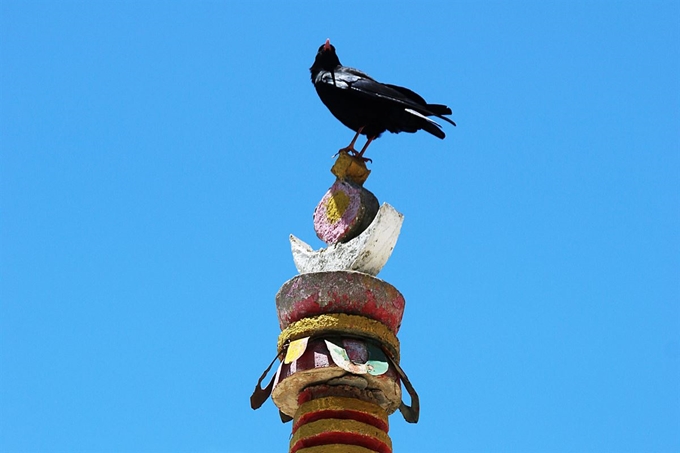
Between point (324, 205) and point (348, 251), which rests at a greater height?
point (324, 205)

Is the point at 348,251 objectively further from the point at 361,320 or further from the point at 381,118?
the point at 381,118

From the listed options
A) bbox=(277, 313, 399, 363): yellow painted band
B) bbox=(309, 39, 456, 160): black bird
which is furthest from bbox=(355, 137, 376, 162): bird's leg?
bbox=(277, 313, 399, 363): yellow painted band

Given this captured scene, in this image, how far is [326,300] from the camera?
6652mm

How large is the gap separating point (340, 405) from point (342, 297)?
2.11 feet

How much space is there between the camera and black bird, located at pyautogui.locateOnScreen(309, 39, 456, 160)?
7.75 meters

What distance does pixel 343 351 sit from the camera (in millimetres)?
6473

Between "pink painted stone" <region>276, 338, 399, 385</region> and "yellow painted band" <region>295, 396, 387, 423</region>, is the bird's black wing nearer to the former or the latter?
"pink painted stone" <region>276, 338, 399, 385</region>

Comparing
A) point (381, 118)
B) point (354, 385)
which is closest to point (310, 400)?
point (354, 385)

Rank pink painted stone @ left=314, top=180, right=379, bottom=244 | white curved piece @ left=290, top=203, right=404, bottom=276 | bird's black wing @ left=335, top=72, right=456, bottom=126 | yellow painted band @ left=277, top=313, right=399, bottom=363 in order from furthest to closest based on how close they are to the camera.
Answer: bird's black wing @ left=335, top=72, right=456, bottom=126
pink painted stone @ left=314, top=180, right=379, bottom=244
white curved piece @ left=290, top=203, right=404, bottom=276
yellow painted band @ left=277, top=313, right=399, bottom=363

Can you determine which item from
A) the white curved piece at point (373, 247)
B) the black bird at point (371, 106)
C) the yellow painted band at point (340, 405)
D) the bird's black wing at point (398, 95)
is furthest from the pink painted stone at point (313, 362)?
the bird's black wing at point (398, 95)

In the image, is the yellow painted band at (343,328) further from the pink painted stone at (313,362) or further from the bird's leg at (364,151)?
the bird's leg at (364,151)

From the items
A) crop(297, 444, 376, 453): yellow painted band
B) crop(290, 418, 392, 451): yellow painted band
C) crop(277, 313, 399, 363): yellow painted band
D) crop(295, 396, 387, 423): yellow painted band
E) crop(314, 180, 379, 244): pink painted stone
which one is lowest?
crop(297, 444, 376, 453): yellow painted band

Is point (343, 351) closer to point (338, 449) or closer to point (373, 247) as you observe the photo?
point (338, 449)

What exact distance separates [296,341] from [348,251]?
67 centimetres
